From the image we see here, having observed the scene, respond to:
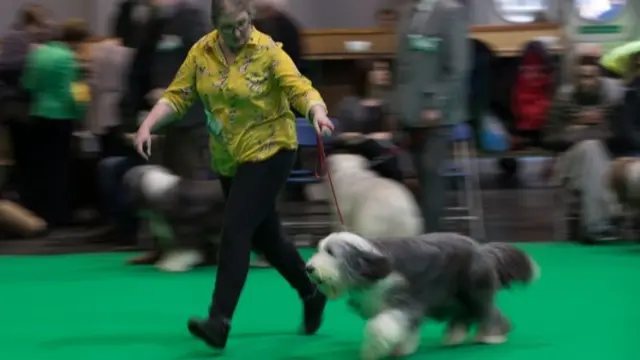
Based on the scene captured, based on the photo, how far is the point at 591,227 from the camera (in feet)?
24.6

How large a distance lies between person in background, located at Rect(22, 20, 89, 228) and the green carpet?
1525 mm

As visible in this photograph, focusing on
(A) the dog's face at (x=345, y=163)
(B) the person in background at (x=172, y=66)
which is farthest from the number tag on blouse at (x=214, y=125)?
(A) the dog's face at (x=345, y=163)

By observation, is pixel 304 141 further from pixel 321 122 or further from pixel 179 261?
pixel 321 122

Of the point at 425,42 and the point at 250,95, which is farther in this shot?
the point at 425,42

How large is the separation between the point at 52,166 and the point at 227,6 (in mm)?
4625

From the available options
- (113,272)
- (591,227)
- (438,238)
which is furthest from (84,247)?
(438,238)

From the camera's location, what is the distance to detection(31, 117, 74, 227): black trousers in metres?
8.29

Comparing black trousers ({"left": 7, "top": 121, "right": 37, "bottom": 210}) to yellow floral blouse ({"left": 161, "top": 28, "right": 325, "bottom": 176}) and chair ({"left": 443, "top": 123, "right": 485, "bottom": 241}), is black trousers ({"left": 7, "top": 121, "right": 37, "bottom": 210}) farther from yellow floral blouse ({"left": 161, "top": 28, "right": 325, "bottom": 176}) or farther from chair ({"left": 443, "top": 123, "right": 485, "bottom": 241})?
yellow floral blouse ({"left": 161, "top": 28, "right": 325, "bottom": 176})

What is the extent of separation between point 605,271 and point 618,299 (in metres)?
0.92

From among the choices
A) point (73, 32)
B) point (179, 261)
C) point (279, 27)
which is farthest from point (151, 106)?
point (73, 32)

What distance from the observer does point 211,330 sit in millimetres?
4148

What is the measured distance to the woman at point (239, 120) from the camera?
4168mm

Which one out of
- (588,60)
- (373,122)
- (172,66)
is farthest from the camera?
(588,60)

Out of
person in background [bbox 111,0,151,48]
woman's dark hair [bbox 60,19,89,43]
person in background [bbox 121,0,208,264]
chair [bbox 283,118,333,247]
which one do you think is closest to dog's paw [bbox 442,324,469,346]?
person in background [bbox 121,0,208,264]
